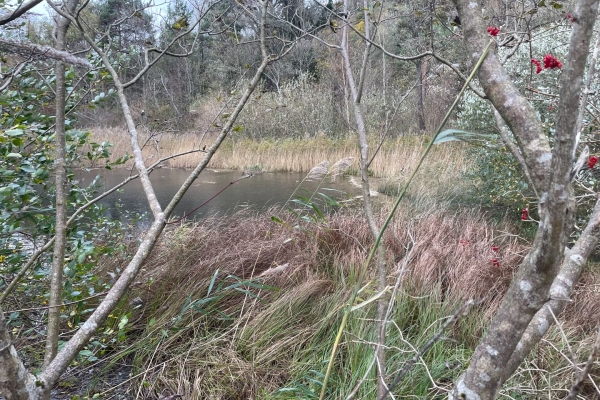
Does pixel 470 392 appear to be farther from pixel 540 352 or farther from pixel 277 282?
pixel 277 282

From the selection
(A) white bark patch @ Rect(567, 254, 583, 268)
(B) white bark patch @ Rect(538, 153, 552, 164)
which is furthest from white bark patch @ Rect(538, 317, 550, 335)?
(B) white bark patch @ Rect(538, 153, 552, 164)

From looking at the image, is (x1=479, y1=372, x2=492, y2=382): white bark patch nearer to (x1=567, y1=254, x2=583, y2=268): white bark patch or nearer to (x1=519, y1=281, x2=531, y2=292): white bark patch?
(x1=519, y1=281, x2=531, y2=292): white bark patch

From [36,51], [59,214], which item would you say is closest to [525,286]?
[36,51]

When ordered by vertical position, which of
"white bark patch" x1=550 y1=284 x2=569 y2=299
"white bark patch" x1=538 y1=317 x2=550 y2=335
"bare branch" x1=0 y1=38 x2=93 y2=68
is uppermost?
"bare branch" x1=0 y1=38 x2=93 y2=68

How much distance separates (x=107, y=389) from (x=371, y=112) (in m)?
10.3

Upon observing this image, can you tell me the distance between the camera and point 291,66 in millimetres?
14781

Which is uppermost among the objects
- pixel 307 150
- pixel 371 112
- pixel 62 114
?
pixel 62 114

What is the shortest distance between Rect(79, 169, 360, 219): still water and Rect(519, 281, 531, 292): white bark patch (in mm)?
4484

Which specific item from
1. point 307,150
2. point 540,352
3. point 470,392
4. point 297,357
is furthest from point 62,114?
point 307,150

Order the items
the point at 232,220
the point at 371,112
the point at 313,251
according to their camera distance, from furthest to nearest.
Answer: the point at 371,112 < the point at 232,220 < the point at 313,251

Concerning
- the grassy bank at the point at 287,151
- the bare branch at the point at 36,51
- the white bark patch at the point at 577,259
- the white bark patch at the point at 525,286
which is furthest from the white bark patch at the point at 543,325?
the grassy bank at the point at 287,151

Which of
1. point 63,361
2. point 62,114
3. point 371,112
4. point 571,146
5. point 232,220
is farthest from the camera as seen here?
point 371,112

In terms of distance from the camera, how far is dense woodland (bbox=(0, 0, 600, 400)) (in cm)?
72

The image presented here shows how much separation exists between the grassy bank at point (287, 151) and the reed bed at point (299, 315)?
4.29 m
